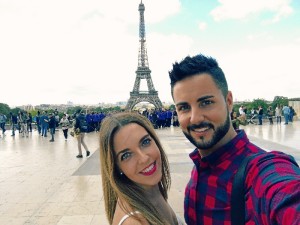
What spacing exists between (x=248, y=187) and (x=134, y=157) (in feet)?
3.18

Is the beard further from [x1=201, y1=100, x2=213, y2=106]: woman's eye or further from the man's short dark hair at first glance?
the man's short dark hair

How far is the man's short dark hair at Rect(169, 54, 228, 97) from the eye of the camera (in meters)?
1.68

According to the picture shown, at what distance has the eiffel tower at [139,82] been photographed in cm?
5822

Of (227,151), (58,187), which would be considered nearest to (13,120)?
(58,187)

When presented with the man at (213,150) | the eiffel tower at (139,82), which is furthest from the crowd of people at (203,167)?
the eiffel tower at (139,82)

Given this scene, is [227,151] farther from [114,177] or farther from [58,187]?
[58,187]

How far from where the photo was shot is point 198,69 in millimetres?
1679

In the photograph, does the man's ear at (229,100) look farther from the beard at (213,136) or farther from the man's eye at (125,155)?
the man's eye at (125,155)

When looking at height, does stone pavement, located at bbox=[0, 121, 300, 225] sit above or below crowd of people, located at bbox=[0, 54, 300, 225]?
below

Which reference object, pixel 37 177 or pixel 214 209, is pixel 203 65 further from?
pixel 37 177

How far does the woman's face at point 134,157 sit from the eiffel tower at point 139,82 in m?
55.0

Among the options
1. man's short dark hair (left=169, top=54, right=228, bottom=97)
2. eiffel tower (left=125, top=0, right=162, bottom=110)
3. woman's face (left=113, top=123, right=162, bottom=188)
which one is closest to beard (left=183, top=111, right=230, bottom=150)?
man's short dark hair (left=169, top=54, right=228, bottom=97)

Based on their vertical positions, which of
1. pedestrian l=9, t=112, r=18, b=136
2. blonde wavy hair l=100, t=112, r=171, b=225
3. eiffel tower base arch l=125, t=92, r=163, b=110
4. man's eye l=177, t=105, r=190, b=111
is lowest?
pedestrian l=9, t=112, r=18, b=136

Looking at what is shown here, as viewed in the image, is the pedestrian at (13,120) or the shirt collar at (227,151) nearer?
the shirt collar at (227,151)
